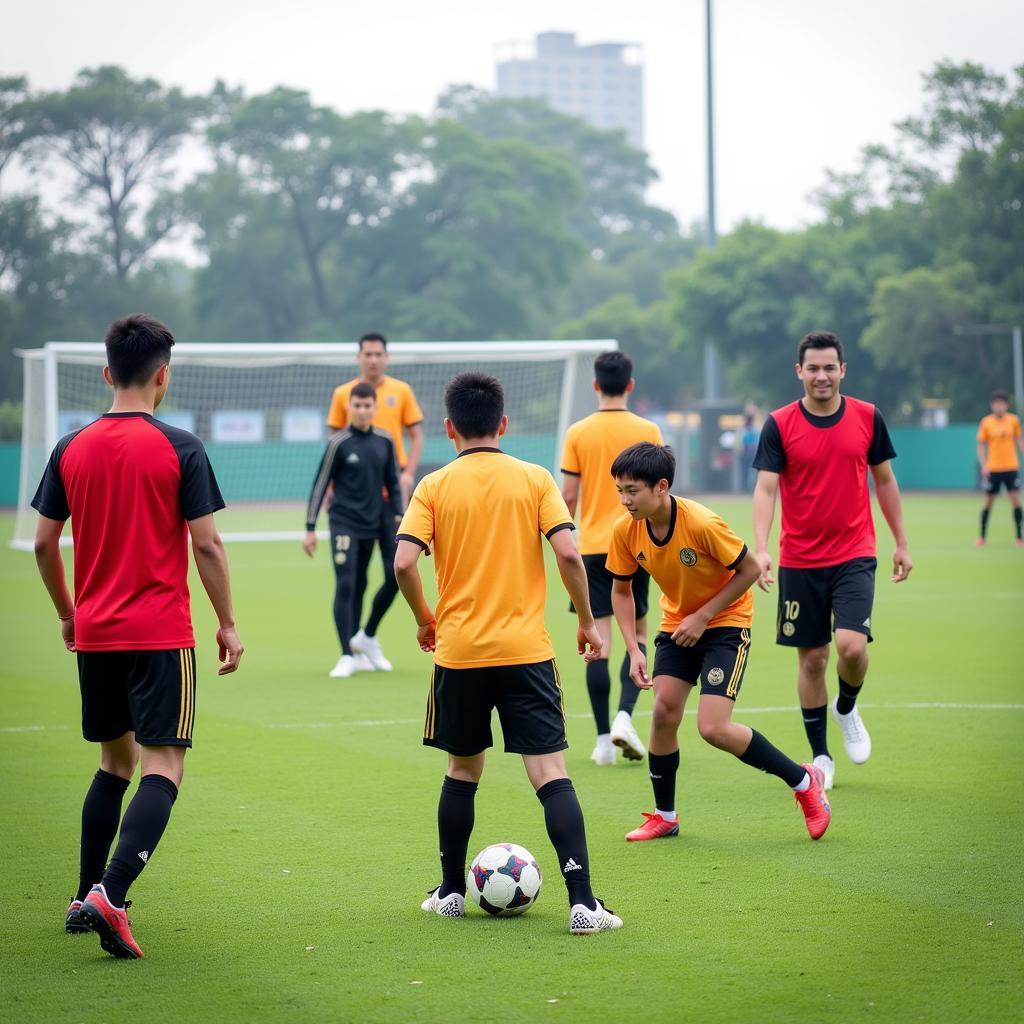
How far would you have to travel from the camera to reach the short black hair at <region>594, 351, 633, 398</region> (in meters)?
7.95

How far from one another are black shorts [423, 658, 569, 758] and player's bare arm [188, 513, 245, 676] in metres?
0.68

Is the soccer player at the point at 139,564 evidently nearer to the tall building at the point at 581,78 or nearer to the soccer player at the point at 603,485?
the soccer player at the point at 603,485

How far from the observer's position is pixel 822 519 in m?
7.25

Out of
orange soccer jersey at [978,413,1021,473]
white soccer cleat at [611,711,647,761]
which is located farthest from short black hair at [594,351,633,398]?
orange soccer jersey at [978,413,1021,473]

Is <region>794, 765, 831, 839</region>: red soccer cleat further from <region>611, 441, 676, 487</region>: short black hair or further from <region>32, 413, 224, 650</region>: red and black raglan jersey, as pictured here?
<region>32, 413, 224, 650</region>: red and black raglan jersey

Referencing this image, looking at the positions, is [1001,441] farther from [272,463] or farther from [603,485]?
[272,463]

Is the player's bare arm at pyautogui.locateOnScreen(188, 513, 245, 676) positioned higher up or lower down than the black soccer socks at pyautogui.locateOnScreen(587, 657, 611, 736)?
higher up

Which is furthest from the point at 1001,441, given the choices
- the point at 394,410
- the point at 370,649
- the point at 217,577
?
the point at 217,577

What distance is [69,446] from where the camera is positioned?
499cm

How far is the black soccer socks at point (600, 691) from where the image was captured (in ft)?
25.6

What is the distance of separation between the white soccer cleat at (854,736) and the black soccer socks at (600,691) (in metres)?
1.16

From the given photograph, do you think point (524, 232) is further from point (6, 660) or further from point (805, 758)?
point (805, 758)

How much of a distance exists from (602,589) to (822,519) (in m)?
1.31

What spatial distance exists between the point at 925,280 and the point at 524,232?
20287mm
